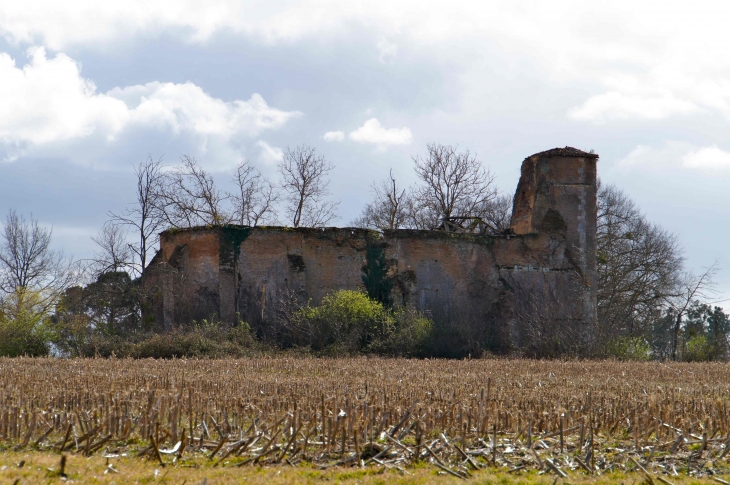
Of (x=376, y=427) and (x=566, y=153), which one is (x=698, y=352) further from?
(x=376, y=427)

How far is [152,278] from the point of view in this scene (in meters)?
29.3

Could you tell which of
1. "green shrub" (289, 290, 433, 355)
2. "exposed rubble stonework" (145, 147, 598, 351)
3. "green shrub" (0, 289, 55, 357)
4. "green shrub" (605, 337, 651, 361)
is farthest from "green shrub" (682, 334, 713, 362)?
"green shrub" (0, 289, 55, 357)

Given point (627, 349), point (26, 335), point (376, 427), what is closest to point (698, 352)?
point (627, 349)

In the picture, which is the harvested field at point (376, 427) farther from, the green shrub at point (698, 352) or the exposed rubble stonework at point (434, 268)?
the green shrub at point (698, 352)

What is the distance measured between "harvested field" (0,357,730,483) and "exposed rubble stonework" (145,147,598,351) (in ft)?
47.1

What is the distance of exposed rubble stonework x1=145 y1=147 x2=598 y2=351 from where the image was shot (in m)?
27.4

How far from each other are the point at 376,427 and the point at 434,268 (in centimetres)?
2085

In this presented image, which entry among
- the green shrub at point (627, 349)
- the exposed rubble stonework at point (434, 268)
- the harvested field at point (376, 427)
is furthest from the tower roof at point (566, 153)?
the harvested field at point (376, 427)

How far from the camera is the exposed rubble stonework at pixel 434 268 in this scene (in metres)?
27.4

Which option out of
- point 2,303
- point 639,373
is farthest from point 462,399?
point 2,303

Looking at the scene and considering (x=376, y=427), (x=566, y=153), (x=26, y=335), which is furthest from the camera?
(x=566, y=153)

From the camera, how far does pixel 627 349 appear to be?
1055 inches

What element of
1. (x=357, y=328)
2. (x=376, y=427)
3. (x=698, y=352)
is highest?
(x=357, y=328)

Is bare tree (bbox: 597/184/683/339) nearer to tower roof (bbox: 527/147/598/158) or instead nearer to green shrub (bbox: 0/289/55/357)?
tower roof (bbox: 527/147/598/158)
